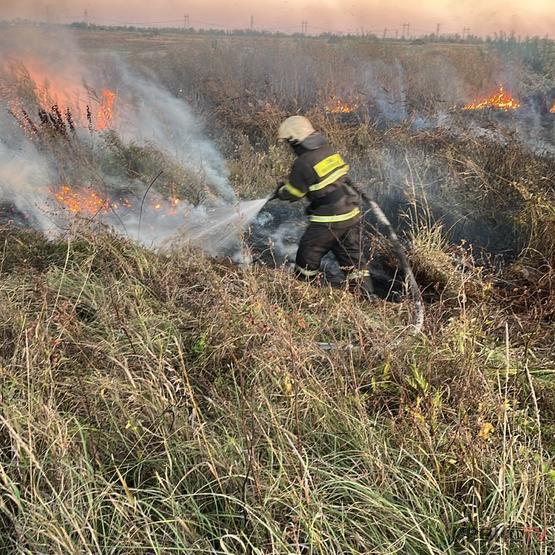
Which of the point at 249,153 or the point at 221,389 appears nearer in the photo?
the point at 221,389

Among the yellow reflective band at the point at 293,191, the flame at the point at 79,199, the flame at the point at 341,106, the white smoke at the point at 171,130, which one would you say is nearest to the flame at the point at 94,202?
the flame at the point at 79,199

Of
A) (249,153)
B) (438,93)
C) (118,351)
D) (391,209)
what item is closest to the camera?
(118,351)

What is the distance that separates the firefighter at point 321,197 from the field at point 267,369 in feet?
1.62

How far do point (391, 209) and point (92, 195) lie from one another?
498cm

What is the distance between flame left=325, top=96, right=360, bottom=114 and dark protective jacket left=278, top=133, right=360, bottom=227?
735cm

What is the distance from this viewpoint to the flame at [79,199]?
673 centimetres

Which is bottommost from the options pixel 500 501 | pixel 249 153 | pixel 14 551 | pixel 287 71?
pixel 14 551

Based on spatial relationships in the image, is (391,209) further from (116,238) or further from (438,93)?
(438,93)

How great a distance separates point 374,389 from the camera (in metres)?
2.72

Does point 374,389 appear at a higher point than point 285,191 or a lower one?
lower

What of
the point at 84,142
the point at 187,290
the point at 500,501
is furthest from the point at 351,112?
the point at 500,501

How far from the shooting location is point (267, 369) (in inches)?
107

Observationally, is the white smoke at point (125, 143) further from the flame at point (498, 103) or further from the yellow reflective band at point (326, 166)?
the flame at point (498, 103)

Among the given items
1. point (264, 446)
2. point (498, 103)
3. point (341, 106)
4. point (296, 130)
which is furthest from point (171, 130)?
point (264, 446)
